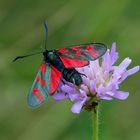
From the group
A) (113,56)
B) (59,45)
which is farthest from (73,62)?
(59,45)

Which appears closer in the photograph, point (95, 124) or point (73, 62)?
point (95, 124)

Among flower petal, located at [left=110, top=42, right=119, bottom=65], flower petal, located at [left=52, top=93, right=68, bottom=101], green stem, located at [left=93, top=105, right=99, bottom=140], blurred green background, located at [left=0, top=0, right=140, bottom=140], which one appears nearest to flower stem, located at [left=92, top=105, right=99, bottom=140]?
green stem, located at [left=93, top=105, right=99, bottom=140]

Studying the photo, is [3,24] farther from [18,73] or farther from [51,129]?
[51,129]

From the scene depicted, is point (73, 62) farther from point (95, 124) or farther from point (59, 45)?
point (59, 45)

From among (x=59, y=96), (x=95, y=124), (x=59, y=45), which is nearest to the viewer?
(x=95, y=124)

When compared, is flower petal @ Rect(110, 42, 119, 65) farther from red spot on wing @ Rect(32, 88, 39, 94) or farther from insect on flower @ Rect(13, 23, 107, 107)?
red spot on wing @ Rect(32, 88, 39, 94)

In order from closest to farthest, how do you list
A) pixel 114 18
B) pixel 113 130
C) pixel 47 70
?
pixel 47 70 < pixel 113 130 < pixel 114 18

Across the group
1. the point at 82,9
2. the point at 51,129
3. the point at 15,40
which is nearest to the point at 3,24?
the point at 15,40
